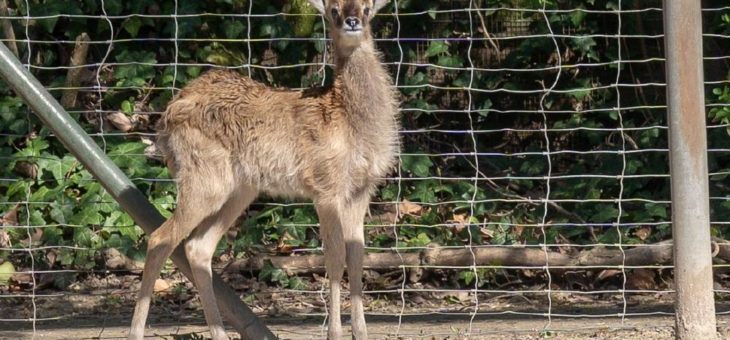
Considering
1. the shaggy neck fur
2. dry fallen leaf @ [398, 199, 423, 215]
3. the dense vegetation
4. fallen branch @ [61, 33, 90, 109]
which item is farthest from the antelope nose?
fallen branch @ [61, 33, 90, 109]

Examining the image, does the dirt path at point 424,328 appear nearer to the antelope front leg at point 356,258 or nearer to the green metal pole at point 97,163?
the green metal pole at point 97,163

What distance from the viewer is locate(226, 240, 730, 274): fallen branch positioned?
777 centimetres

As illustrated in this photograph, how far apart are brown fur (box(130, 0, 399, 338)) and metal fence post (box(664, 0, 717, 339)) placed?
60.6 inches

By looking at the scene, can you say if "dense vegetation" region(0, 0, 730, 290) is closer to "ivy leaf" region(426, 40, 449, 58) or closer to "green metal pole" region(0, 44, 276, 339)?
"ivy leaf" region(426, 40, 449, 58)

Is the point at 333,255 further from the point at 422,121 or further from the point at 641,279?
the point at 422,121

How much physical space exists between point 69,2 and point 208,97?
2.76 metres

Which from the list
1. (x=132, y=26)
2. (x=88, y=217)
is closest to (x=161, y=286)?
(x=88, y=217)

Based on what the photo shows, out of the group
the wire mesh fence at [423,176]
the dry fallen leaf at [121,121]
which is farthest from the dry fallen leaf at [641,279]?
the dry fallen leaf at [121,121]

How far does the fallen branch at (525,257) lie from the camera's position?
777 cm

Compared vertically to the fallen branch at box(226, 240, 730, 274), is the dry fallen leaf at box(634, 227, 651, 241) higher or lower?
lower

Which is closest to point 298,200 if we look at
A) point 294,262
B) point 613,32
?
point 294,262

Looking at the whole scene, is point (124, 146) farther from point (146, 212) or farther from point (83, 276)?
point (146, 212)

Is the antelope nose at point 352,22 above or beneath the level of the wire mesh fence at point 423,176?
above

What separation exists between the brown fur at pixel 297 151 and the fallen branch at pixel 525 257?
1.18 metres
